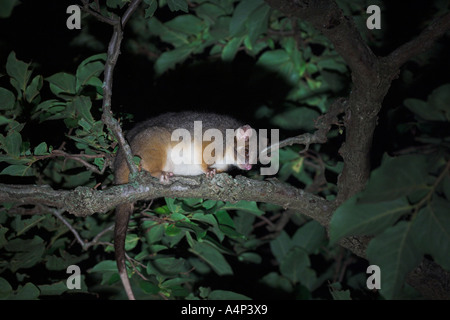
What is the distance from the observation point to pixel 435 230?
165 cm

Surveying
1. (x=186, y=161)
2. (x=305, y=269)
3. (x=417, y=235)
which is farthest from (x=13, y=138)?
(x=305, y=269)

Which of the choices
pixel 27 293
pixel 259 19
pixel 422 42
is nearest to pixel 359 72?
pixel 422 42

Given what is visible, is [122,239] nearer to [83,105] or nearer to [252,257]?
[83,105]

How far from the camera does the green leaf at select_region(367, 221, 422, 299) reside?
63.6 inches

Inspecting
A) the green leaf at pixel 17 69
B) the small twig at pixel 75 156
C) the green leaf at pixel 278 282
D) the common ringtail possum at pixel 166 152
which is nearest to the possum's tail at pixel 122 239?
the common ringtail possum at pixel 166 152

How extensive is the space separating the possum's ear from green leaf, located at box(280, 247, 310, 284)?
1.79 m

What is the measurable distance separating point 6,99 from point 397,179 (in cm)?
290

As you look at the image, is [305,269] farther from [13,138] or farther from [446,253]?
[13,138]

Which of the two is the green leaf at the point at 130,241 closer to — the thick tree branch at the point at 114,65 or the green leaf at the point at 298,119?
the thick tree branch at the point at 114,65

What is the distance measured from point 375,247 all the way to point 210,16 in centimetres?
395

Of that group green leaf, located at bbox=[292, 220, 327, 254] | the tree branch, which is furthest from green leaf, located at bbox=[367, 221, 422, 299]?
green leaf, located at bbox=[292, 220, 327, 254]

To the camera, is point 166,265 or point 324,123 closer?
point 324,123

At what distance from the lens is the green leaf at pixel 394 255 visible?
1.62 metres

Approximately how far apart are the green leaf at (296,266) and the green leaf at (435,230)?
120 inches
